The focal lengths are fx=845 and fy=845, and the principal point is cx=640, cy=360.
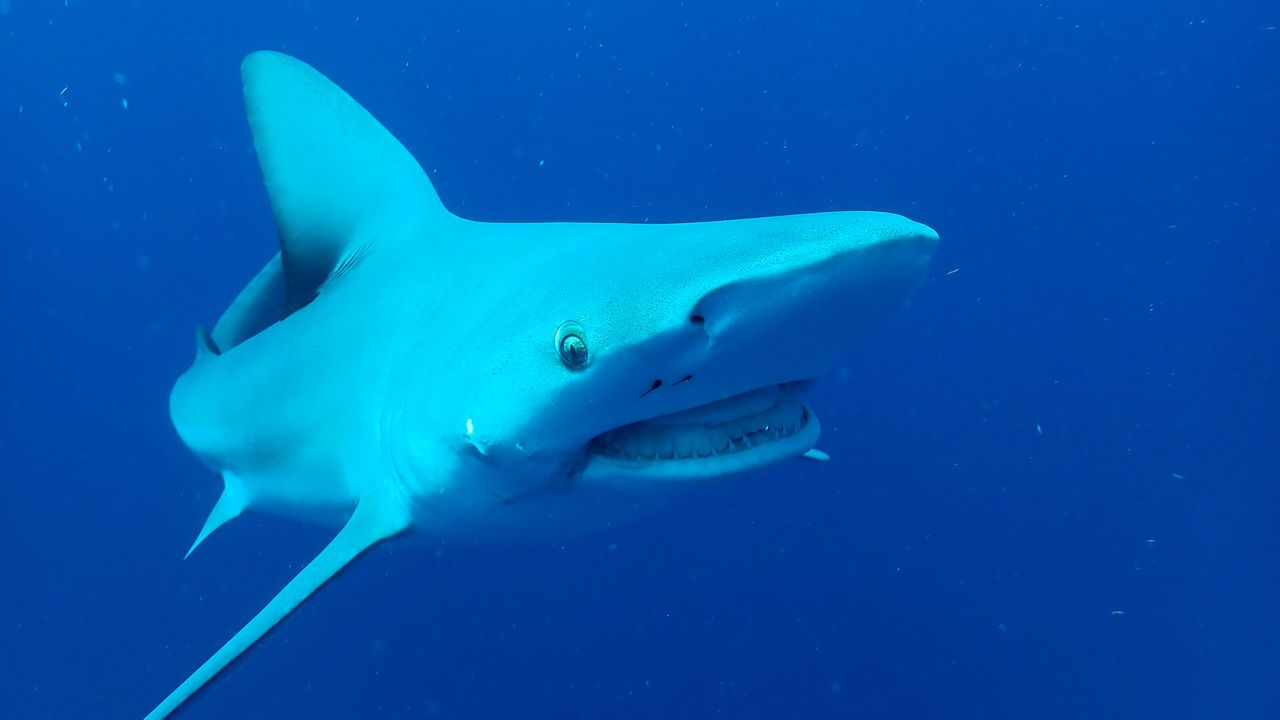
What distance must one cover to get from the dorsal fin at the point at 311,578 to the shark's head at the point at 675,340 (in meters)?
0.57

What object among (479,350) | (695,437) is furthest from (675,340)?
(479,350)

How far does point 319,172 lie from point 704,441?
2.20 metres

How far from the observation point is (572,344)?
1624mm

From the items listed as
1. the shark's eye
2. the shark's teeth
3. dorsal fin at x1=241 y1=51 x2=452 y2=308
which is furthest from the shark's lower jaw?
dorsal fin at x1=241 y1=51 x2=452 y2=308

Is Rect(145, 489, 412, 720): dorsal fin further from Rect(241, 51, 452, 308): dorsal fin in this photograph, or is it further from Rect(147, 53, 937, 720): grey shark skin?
Rect(241, 51, 452, 308): dorsal fin

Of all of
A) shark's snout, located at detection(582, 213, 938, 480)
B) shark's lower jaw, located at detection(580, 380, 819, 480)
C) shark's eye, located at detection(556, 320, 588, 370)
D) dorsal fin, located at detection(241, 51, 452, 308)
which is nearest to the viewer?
shark's snout, located at detection(582, 213, 938, 480)

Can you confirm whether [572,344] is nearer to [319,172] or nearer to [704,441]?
[704,441]

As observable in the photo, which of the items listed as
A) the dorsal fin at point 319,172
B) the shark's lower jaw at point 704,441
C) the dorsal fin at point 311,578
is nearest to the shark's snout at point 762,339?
the shark's lower jaw at point 704,441

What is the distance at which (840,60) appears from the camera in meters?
16.2

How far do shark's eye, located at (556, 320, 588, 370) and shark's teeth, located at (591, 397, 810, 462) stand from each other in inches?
13.1

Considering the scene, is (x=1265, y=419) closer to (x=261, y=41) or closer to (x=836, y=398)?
(x=836, y=398)

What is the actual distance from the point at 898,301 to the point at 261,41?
18.0 meters

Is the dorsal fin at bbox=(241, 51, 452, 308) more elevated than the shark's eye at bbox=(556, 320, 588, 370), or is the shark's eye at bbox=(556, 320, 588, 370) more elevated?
the dorsal fin at bbox=(241, 51, 452, 308)

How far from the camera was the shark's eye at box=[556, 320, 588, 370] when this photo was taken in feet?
5.29
